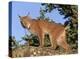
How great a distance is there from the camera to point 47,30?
2.00 m

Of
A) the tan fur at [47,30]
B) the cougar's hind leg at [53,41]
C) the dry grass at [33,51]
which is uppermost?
the tan fur at [47,30]

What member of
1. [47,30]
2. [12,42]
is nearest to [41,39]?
[47,30]

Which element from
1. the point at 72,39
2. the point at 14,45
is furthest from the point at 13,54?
the point at 72,39

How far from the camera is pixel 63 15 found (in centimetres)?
206

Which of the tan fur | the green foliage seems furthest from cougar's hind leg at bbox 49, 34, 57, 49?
the green foliage

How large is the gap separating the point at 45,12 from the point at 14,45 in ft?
1.45

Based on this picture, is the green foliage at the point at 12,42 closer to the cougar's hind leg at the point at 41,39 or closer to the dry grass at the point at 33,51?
the dry grass at the point at 33,51

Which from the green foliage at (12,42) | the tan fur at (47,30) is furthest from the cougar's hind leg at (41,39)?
the green foliage at (12,42)

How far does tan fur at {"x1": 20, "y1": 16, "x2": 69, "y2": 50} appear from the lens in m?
1.93

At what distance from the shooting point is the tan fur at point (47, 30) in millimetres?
1933

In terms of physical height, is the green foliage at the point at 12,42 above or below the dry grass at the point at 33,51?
above

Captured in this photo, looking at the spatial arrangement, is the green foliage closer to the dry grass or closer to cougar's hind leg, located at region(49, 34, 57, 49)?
the dry grass

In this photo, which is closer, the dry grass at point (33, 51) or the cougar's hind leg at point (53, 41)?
the dry grass at point (33, 51)
